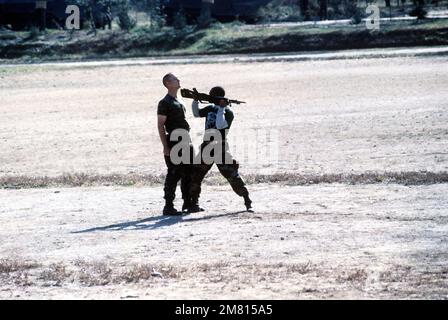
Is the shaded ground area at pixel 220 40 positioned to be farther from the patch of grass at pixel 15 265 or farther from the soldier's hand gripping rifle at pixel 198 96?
the patch of grass at pixel 15 265

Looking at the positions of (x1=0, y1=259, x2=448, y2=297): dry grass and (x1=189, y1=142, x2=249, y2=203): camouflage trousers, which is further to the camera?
(x1=189, y1=142, x2=249, y2=203): camouflage trousers

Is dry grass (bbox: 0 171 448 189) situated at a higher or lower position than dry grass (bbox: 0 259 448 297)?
lower

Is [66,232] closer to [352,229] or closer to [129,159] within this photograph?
[352,229]

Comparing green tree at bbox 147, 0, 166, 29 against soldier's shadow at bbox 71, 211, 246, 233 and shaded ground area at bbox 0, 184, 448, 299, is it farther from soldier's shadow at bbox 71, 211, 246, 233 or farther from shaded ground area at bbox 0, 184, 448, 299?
soldier's shadow at bbox 71, 211, 246, 233

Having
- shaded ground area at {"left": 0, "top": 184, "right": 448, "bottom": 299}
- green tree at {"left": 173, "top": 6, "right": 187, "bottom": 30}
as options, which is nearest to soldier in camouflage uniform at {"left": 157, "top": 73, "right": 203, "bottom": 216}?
shaded ground area at {"left": 0, "top": 184, "right": 448, "bottom": 299}

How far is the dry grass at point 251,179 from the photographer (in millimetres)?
13719

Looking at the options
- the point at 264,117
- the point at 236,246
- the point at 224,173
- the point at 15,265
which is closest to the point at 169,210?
the point at 224,173

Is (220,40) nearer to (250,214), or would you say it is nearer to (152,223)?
(250,214)

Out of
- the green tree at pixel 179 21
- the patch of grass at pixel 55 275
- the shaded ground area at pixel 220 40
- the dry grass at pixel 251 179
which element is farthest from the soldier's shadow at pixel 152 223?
the green tree at pixel 179 21

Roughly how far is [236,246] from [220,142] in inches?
75.3

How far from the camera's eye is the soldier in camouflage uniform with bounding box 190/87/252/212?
11484 millimetres

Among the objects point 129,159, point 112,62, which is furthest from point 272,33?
point 129,159

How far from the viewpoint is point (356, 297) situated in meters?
7.94

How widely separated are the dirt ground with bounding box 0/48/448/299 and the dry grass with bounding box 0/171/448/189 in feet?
1.15
